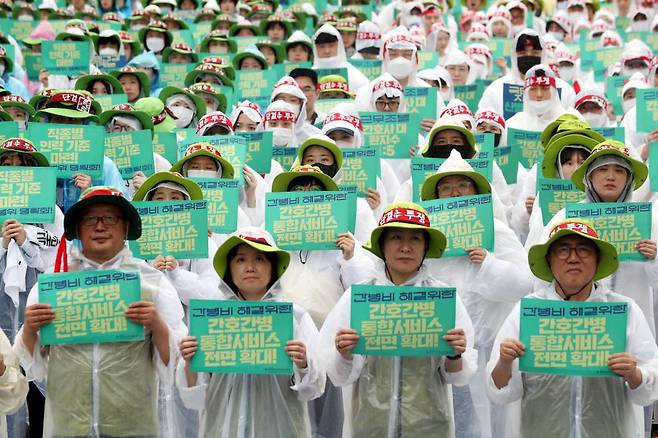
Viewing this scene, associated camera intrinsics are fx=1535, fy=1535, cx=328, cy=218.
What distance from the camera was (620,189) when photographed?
33.3 ft

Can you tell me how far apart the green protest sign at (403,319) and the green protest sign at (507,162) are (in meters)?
5.13

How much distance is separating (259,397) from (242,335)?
41cm

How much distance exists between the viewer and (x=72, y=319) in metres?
7.91

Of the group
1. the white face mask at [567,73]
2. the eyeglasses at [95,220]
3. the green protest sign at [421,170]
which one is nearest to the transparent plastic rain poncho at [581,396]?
the eyeglasses at [95,220]

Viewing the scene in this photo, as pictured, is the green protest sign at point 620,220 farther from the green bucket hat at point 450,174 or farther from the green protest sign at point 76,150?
the green protest sign at point 76,150

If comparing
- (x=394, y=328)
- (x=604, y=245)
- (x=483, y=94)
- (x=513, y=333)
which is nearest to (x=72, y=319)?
(x=394, y=328)

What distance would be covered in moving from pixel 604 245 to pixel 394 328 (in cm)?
121

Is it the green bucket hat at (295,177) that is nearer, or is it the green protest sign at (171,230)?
the green protest sign at (171,230)

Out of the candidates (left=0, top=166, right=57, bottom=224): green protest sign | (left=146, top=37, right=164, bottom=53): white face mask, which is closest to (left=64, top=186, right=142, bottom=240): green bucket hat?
(left=0, top=166, right=57, bottom=224): green protest sign

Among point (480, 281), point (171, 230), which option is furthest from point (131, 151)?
point (480, 281)

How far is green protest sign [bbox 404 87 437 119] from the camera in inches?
579

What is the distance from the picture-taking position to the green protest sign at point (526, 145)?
43.3 ft

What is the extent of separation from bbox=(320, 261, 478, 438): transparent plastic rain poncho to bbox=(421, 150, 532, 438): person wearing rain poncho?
1.46 meters

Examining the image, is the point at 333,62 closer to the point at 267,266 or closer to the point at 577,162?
the point at 577,162
